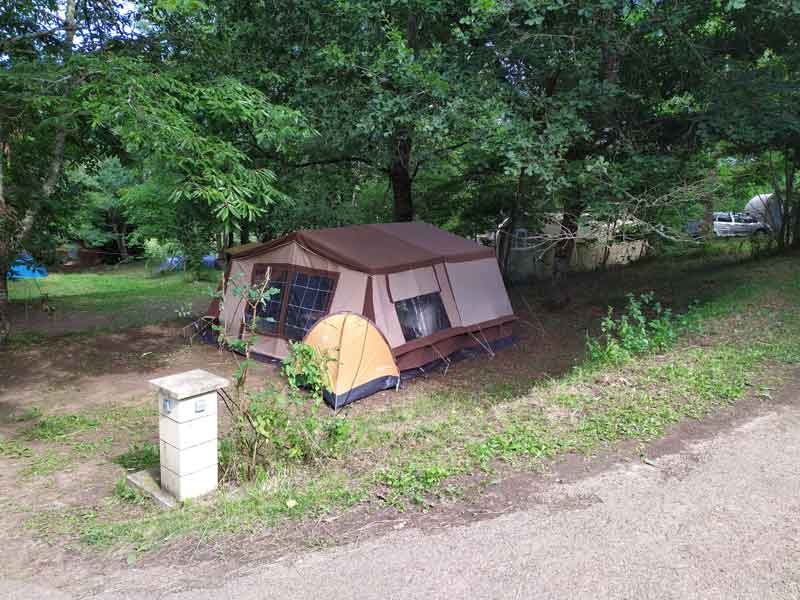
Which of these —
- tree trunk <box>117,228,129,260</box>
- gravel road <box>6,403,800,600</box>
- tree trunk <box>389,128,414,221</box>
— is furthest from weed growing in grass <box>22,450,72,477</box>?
tree trunk <box>117,228,129,260</box>

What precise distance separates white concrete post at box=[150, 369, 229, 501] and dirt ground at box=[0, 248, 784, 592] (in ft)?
2.44

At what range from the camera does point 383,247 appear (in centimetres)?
838

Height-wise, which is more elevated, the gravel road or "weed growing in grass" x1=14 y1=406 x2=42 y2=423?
the gravel road

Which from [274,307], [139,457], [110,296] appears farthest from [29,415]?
[110,296]

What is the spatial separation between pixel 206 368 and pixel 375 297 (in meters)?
2.80

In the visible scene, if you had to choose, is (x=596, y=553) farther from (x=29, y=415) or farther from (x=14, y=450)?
(x=29, y=415)

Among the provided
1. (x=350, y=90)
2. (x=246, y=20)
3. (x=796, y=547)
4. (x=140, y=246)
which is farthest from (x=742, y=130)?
(x=140, y=246)

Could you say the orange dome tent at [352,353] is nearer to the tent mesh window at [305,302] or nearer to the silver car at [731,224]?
the tent mesh window at [305,302]

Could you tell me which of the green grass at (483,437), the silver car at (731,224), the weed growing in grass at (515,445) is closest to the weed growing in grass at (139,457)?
the green grass at (483,437)

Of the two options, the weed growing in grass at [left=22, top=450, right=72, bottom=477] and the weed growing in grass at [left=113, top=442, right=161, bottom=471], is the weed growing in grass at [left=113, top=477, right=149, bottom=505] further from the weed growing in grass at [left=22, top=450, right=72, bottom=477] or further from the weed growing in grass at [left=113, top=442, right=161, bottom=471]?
the weed growing in grass at [left=22, top=450, right=72, bottom=477]

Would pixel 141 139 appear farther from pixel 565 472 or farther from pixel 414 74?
pixel 565 472

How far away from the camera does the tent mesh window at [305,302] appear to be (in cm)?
787

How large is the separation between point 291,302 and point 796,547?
6.57 m

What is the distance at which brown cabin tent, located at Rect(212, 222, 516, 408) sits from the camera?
7.21m
